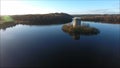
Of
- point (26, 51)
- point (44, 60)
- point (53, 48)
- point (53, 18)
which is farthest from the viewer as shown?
point (53, 18)

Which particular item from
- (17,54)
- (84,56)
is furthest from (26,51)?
(84,56)

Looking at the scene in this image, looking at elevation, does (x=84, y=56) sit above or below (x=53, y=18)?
below

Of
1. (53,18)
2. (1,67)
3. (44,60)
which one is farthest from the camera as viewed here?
(53,18)

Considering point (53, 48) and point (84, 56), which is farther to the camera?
point (53, 48)

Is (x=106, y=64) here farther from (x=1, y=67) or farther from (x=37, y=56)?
(x=1, y=67)

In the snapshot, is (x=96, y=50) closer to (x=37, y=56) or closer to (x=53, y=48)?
(x=53, y=48)

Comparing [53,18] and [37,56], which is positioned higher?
[53,18]

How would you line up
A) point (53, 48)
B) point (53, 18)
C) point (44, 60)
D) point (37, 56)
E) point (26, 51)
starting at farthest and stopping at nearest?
1. point (53, 18)
2. point (53, 48)
3. point (26, 51)
4. point (37, 56)
5. point (44, 60)

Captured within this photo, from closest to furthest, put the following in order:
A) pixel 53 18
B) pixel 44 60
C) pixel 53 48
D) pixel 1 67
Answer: pixel 1 67 → pixel 44 60 → pixel 53 48 → pixel 53 18

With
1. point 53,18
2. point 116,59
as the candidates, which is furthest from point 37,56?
point 53,18
